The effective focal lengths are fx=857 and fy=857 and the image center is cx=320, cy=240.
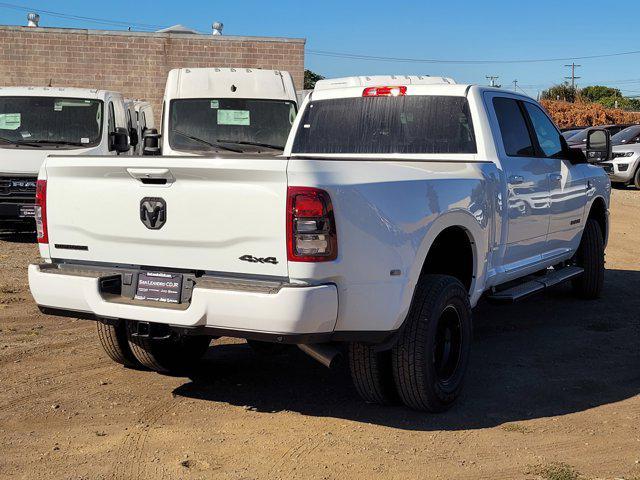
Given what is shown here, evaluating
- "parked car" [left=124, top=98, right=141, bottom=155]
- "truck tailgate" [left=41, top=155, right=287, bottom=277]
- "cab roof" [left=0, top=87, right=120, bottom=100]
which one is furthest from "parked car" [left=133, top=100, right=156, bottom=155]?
"truck tailgate" [left=41, top=155, right=287, bottom=277]

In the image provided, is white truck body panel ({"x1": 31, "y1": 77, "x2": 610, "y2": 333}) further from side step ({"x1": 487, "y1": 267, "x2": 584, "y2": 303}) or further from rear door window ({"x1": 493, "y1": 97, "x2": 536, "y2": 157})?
rear door window ({"x1": 493, "y1": 97, "x2": 536, "y2": 157})

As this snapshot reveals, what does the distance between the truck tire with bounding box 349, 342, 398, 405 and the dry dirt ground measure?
14 centimetres

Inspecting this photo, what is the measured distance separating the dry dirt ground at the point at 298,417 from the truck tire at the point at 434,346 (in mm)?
171

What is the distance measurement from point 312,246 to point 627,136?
66.9 feet

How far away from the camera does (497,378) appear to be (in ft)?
19.4

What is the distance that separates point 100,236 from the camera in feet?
15.8

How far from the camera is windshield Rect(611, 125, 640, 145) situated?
2245 centimetres

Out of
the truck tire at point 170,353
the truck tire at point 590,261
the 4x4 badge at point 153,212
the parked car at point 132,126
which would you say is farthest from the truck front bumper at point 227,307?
the parked car at point 132,126

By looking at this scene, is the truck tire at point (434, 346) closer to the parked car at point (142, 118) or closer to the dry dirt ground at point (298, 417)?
the dry dirt ground at point (298, 417)

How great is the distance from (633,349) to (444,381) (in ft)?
7.74

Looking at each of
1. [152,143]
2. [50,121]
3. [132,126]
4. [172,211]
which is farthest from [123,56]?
[172,211]

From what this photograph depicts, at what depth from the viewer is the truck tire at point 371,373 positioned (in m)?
4.88

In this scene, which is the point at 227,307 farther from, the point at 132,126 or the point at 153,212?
the point at 132,126

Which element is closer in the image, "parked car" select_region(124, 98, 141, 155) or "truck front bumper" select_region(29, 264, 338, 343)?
"truck front bumper" select_region(29, 264, 338, 343)
